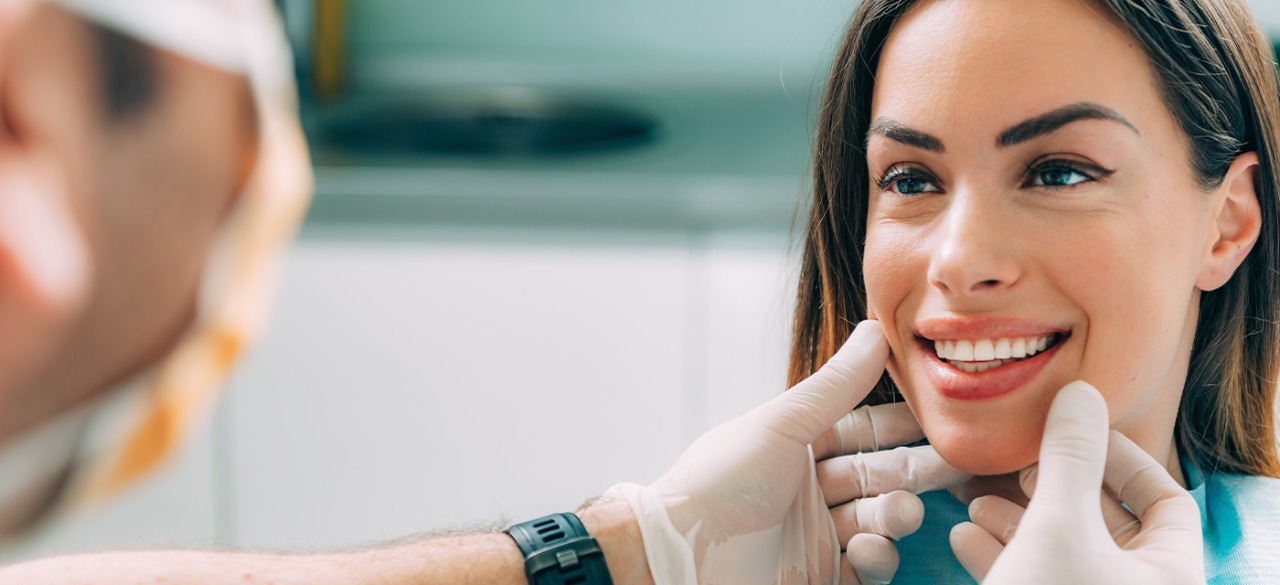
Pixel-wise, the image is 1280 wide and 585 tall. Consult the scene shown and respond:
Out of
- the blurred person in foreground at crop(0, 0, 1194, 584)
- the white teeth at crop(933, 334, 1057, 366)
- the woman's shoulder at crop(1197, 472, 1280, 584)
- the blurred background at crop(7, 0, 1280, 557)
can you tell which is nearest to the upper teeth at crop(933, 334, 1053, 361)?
the white teeth at crop(933, 334, 1057, 366)

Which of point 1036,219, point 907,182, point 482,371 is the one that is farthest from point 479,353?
point 1036,219

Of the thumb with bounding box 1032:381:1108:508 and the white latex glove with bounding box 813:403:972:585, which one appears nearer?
the thumb with bounding box 1032:381:1108:508

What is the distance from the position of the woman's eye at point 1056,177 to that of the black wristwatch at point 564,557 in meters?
0.46

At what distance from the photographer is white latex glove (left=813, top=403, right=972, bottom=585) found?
106cm

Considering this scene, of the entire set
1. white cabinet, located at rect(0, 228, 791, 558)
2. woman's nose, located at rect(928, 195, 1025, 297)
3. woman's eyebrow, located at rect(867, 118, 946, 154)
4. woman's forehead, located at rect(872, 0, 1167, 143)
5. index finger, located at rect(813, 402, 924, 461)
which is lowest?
white cabinet, located at rect(0, 228, 791, 558)

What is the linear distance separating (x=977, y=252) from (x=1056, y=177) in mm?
91

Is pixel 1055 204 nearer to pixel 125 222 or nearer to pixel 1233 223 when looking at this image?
pixel 1233 223

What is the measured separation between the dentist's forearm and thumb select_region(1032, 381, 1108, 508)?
13.1 inches

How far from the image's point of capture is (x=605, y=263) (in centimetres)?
195

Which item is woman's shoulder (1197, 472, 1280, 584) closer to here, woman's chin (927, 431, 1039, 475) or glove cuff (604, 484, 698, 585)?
woman's chin (927, 431, 1039, 475)

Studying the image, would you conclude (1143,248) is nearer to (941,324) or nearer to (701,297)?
(941,324)

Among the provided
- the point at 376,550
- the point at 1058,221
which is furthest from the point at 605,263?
the point at 1058,221

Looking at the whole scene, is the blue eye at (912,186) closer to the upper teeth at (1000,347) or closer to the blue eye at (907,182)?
the blue eye at (907,182)

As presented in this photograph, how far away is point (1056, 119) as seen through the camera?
38.2 inches
